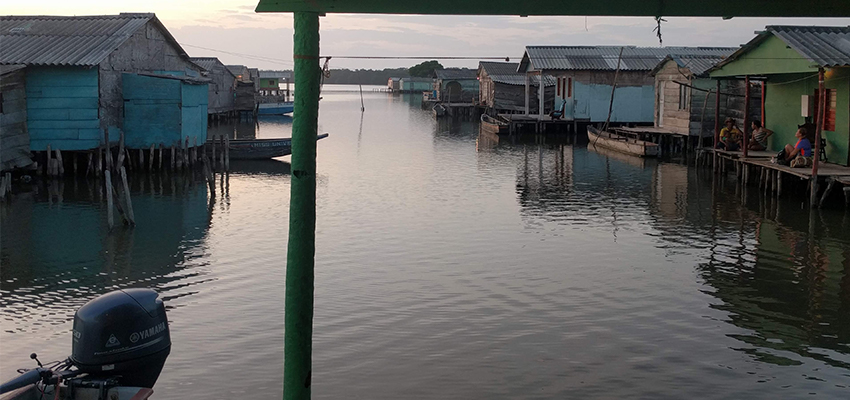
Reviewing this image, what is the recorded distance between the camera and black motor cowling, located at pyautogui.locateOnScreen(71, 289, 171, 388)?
19.9ft

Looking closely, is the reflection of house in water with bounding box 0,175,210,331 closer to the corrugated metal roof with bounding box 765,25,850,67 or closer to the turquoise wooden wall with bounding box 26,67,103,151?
the turquoise wooden wall with bounding box 26,67,103,151

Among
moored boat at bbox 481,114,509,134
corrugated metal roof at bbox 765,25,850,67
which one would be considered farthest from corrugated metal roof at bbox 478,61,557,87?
corrugated metal roof at bbox 765,25,850,67

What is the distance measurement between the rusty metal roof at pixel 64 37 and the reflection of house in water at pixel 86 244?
4.23 metres

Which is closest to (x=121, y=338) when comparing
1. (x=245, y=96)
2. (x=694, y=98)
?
(x=694, y=98)

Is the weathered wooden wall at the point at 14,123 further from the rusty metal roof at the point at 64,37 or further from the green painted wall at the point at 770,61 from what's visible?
the green painted wall at the point at 770,61

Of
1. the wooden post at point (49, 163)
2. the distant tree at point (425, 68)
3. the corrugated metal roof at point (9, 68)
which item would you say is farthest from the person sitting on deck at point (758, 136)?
the distant tree at point (425, 68)

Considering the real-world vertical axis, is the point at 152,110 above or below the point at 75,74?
below

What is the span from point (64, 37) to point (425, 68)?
445 ft

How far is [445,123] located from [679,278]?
4767cm

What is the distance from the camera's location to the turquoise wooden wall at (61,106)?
80.1 feet

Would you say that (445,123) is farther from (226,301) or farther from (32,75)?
(226,301)

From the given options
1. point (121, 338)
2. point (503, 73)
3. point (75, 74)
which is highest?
point (503, 73)

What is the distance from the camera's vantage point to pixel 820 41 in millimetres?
20156

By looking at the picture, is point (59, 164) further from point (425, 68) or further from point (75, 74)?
point (425, 68)
